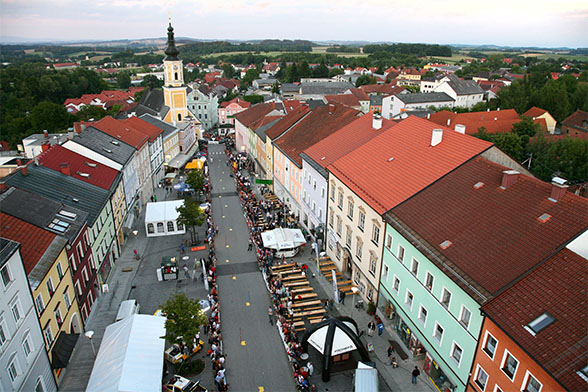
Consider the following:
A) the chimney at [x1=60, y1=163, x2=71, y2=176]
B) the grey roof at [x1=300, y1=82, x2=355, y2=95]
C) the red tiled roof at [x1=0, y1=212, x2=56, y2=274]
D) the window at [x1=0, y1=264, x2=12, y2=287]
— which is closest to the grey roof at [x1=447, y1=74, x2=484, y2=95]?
the grey roof at [x1=300, y1=82, x2=355, y2=95]

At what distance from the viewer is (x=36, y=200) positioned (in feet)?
77.5

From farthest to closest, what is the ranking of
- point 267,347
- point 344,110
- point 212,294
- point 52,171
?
1. point 344,110
2. point 52,171
3. point 212,294
4. point 267,347

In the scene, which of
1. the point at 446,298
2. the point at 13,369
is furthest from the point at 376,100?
the point at 13,369

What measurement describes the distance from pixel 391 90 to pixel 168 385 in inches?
4663

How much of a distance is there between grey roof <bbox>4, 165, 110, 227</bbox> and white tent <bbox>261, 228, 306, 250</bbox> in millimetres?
13028

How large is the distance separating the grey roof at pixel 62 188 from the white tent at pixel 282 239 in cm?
1303

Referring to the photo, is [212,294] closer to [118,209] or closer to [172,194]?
[118,209]

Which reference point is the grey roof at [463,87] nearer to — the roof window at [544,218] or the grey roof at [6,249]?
the roof window at [544,218]

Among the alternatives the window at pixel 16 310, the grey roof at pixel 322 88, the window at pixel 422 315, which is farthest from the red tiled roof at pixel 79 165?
the grey roof at pixel 322 88

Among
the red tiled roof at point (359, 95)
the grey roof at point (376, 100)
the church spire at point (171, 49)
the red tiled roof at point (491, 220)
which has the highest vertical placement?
the church spire at point (171, 49)

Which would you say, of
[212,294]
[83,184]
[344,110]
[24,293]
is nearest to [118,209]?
[83,184]

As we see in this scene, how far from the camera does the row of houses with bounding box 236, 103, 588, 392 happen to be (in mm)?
14234

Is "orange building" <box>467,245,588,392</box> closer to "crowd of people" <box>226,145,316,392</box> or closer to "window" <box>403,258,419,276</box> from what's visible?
"window" <box>403,258,419,276</box>

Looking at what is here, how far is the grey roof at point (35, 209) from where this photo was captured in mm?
21688
